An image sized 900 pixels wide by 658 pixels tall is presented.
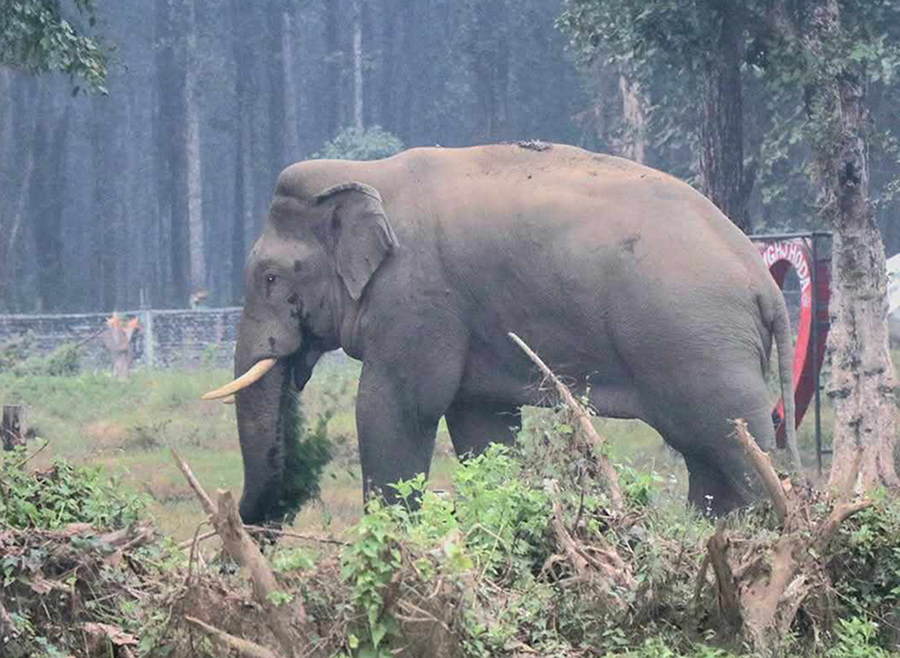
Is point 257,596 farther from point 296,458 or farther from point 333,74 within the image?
point 333,74

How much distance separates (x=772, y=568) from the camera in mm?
6496

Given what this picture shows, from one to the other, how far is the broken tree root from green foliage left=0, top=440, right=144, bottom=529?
1280mm

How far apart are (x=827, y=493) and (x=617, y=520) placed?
0.97 metres

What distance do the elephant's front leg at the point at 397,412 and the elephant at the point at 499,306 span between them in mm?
11

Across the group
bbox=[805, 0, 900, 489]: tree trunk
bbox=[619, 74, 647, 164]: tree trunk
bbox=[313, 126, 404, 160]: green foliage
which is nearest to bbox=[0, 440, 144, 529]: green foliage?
bbox=[805, 0, 900, 489]: tree trunk

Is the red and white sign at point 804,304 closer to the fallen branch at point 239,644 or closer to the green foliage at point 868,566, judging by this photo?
the green foliage at point 868,566

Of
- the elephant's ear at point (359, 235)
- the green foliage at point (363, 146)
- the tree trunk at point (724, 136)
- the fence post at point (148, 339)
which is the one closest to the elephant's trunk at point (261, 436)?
the elephant's ear at point (359, 235)

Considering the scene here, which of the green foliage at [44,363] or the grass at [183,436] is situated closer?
the grass at [183,436]

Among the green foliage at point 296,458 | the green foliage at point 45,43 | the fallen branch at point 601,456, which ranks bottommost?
the green foliage at point 296,458

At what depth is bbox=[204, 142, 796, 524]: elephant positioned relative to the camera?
10.2 m

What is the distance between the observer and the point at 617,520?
7023mm

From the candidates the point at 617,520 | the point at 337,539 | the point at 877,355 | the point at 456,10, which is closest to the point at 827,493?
the point at 617,520

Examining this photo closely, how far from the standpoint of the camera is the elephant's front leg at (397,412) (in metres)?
10.7

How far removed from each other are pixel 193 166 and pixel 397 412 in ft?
130
